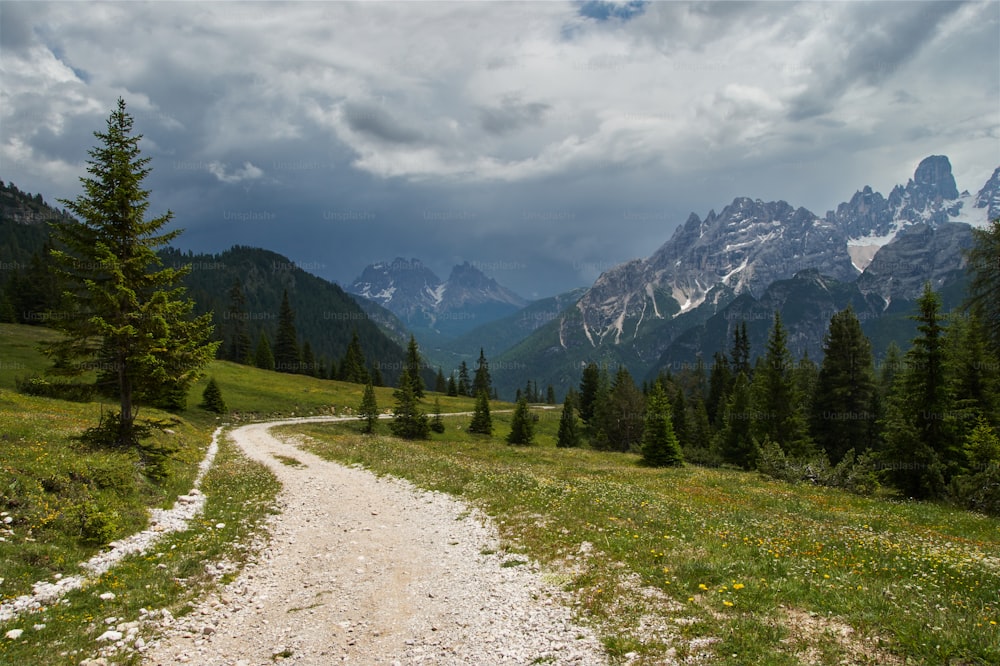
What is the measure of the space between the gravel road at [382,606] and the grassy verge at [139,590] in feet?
2.57

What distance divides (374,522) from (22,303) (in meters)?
116

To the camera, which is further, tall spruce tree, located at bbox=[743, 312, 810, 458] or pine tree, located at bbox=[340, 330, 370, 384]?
pine tree, located at bbox=[340, 330, 370, 384]

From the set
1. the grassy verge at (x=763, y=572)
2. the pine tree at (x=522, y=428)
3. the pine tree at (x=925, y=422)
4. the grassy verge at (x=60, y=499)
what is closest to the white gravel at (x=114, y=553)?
the grassy verge at (x=60, y=499)

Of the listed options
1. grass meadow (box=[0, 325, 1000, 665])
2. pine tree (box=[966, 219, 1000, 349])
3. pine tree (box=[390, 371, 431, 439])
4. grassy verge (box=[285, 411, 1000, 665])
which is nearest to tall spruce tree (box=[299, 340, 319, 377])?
pine tree (box=[390, 371, 431, 439])

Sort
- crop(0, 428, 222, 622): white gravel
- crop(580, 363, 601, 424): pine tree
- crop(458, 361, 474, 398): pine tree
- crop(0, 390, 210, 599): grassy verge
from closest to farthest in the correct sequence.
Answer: crop(0, 428, 222, 622): white gravel
crop(0, 390, 210, 599): grassy verge
crop(580, 363, 601, 424): pine tree
crop(458, 361, 474, 398): pine tree

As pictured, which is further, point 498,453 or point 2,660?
point 498,453

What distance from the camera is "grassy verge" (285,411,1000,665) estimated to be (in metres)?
7.69

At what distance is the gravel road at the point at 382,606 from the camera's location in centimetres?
853

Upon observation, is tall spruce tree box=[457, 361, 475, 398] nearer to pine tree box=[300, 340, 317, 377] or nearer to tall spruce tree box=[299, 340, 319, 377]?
tall spruce tree box=[299, 340, 319, 377]

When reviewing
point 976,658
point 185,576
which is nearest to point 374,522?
point 185,576

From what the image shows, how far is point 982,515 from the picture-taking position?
2088 cm

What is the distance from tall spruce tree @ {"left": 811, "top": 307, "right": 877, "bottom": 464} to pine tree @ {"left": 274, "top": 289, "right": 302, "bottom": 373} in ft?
347

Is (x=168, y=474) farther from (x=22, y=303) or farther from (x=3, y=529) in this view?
(x=22, y=303)

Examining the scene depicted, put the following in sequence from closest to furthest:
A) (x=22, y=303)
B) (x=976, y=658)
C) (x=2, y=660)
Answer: (x=976, y=658), (x=2, y=660), (x=22, y=303)
